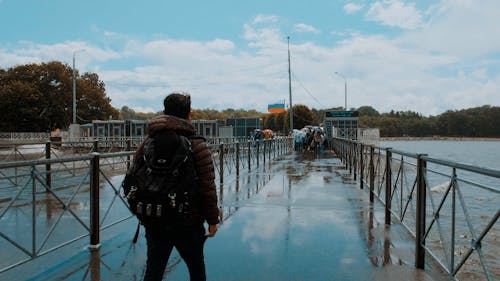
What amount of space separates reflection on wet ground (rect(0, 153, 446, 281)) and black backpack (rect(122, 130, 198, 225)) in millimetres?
1496

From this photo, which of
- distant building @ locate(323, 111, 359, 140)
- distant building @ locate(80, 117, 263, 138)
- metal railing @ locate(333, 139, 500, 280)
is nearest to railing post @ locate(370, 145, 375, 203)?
metal railing @ locate(333, 139, 500, 280)

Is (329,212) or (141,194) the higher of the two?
(141,194)

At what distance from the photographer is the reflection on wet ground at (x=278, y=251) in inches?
154

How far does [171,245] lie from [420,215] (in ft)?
9.08

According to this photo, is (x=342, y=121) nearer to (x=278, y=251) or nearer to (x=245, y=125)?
(x=245, y=125)

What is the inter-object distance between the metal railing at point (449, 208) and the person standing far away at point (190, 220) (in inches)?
74.0

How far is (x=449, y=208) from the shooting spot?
12.0 ft

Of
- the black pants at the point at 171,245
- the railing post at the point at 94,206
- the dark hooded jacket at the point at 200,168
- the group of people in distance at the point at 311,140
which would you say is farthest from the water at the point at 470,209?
the group of people in distance at the point at 311,140

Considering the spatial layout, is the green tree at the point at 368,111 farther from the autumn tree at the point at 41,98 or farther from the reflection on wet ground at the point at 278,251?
the reflection on wet ground at the point at 278,251

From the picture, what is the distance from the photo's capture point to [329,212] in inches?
271

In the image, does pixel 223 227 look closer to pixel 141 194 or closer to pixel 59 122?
pixel 141 194

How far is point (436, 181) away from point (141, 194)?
3.05 m

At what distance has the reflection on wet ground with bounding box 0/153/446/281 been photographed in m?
3.92

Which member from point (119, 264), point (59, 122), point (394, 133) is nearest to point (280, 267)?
point (119, 264)
